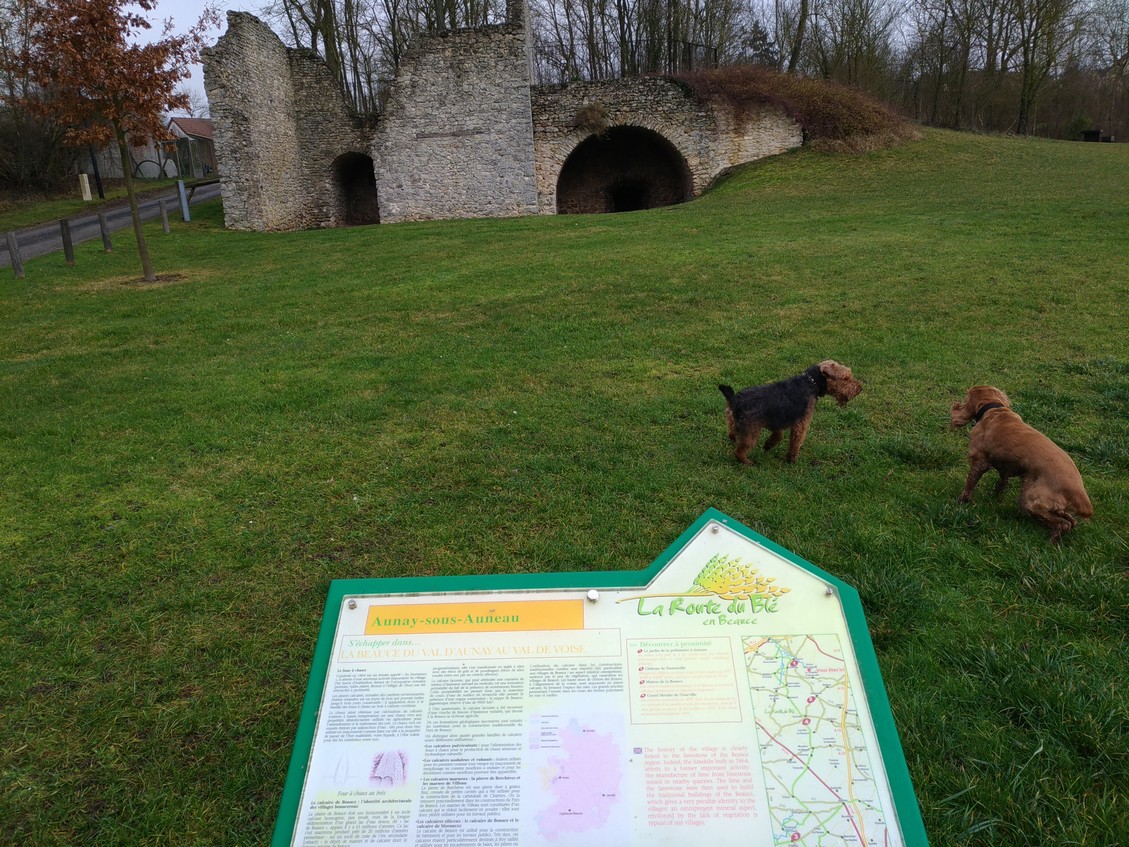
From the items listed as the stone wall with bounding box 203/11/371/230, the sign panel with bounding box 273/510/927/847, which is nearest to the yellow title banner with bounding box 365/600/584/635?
the sign panel with bounding box 273/510/927/847

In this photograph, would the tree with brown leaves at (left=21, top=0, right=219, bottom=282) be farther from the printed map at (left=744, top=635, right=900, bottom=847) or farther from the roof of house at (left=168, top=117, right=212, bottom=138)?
the roof of house at (left=168, top=117, right=212, bottom=138)

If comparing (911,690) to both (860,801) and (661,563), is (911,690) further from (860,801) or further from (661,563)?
(661,563)

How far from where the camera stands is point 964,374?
6.22 m

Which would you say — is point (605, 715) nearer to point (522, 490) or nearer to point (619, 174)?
point (522, 490)

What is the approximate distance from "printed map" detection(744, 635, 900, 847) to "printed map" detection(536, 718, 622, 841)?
0.38m

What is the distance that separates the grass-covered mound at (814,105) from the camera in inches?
870

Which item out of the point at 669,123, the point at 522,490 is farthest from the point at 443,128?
the point at 522,490

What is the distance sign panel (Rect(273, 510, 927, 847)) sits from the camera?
160cm

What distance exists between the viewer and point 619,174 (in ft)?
86.4

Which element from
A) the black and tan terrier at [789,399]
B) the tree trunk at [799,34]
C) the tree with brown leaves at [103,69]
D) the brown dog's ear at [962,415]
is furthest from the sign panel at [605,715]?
the tree trunk at [799,34]

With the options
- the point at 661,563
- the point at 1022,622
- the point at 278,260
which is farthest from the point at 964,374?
the point at 278,260

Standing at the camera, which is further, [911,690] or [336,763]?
[911,690]

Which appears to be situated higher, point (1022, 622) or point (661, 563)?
point (661, 563)

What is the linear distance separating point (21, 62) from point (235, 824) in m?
14.4
